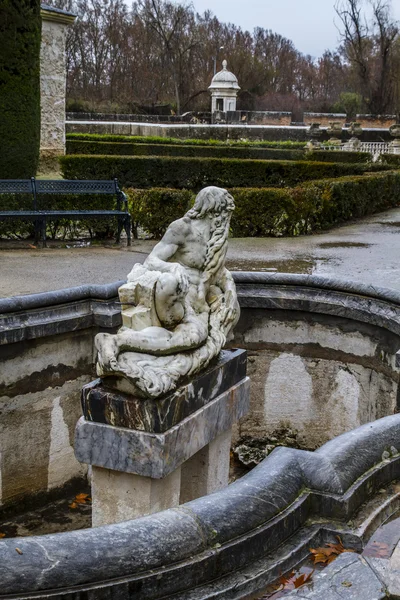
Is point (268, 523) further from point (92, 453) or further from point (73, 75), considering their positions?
point (73, 75)

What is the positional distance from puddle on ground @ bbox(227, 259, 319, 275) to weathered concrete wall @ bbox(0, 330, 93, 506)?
9.24 feet

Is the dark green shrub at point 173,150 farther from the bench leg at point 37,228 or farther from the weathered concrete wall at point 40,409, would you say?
the weathered concrete wall at point 40,409

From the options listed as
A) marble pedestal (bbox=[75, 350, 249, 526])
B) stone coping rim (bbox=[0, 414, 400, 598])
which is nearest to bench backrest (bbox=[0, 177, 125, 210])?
marble pedestal (bbox=[75, 350, 249, 526])

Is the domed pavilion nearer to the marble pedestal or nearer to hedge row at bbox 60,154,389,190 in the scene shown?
hedge row at bbox 60,154,389,190

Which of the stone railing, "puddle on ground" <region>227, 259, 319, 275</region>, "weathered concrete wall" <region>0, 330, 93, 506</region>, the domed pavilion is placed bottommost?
"weathered concrete wall" <region>0, 330, 93, 506</region>

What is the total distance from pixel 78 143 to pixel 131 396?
79.9ft

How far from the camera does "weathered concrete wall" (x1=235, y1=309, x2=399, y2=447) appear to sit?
24.0 ft

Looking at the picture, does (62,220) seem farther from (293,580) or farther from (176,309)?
(293,580)

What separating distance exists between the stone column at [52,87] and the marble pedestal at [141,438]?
60.3 feet

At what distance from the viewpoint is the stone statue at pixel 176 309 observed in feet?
14.8

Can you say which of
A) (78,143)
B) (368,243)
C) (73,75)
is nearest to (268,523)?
(368,243)

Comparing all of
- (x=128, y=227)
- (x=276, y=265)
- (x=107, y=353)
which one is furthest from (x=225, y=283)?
(x=128, y=227)

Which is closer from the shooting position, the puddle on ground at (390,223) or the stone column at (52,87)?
the puddle on ground at (390,223)

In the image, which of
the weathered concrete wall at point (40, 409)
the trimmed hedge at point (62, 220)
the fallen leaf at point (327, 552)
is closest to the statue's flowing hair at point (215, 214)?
the weathered concrete wall at point (40, 409)
